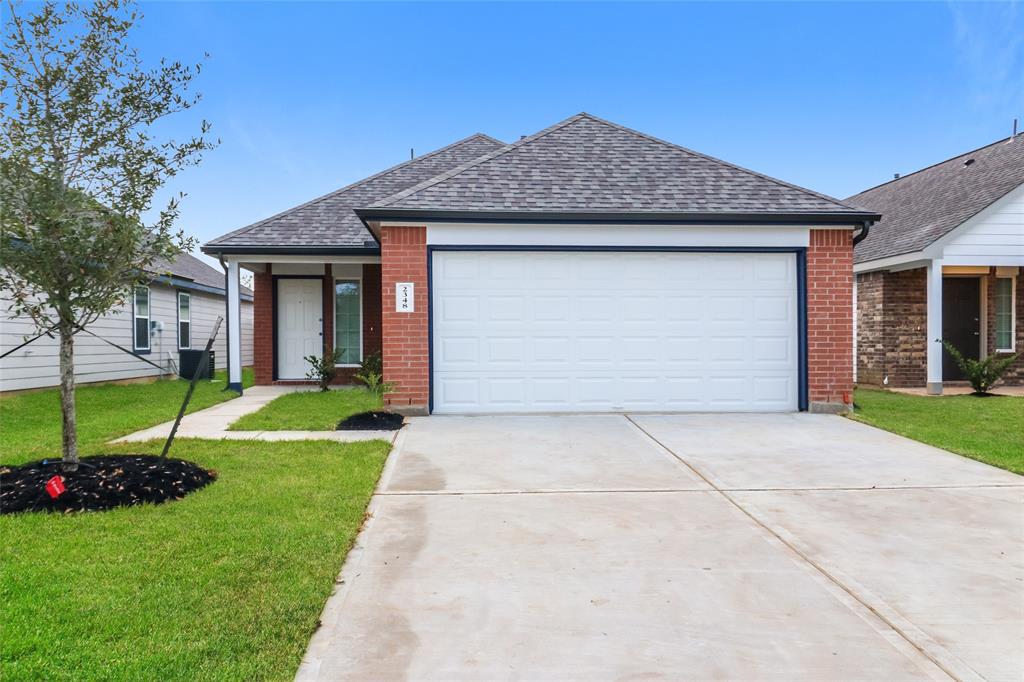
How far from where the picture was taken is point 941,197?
46.8ft

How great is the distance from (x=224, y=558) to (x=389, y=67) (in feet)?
55.3

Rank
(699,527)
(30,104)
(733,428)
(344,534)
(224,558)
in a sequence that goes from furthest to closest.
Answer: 1. (733,428)
2. (30,104)
3. (699,527)
4. (344,534)
5. (224,558)

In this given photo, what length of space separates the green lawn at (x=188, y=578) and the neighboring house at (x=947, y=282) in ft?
39.4

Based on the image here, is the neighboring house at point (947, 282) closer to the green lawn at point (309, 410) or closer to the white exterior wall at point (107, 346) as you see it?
the green lawn at point (309, 410)

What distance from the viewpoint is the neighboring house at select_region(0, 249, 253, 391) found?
11.3 m

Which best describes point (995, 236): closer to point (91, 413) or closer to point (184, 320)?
point (91, 413)

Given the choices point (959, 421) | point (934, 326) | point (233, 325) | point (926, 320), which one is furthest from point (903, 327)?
point (233, 325)

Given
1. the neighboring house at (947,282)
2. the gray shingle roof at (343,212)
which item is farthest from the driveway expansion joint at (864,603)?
the neighboring house at (947,282)

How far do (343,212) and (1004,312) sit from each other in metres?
15.1

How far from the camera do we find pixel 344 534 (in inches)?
157

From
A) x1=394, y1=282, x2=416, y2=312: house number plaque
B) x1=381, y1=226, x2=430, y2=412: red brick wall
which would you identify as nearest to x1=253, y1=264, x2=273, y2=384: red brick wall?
x1=381, y1=226, x2=430, y2=412: red brick wall

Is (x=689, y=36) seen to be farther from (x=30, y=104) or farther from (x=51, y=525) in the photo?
(x=51, y=525)

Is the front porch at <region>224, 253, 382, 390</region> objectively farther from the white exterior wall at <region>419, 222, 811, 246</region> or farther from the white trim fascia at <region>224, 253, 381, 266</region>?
the white exterior wall at <region>419, 222, 811, 246</region>

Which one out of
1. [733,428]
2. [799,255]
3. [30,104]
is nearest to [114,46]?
[30,104]
